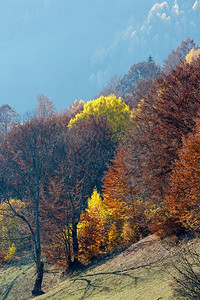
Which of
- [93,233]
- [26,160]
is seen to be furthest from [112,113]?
[93,233]

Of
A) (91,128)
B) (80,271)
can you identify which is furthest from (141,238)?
(91,128)

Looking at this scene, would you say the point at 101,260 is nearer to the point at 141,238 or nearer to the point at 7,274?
the point at 141,238

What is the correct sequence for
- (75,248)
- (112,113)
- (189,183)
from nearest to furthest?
(189,183) < (75,248) < (112,113)

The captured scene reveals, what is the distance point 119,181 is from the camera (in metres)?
27.5

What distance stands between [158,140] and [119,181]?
7.02 metres

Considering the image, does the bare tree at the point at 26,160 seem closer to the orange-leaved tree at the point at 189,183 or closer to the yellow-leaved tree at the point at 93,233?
the yellow-leaved tree at the point at 93,233

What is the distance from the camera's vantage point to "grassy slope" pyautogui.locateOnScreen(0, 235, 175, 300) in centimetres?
1302

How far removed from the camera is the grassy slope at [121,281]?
42.7 feet

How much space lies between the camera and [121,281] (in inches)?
631

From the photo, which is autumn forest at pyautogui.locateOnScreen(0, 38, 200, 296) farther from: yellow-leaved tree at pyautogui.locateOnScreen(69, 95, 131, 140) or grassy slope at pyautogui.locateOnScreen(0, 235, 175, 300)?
yellow-leaved tree at pyautogui.locateOnScreen(69, 95, 131, 140)

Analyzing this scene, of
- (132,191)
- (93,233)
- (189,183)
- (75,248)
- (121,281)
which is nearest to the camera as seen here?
(189,183)

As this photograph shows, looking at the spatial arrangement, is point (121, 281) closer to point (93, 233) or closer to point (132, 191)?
point (132, 191)

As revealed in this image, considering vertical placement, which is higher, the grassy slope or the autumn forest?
the autumn forest

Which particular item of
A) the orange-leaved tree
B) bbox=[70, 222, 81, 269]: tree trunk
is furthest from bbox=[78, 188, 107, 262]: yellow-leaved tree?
the orange-leaved tree
